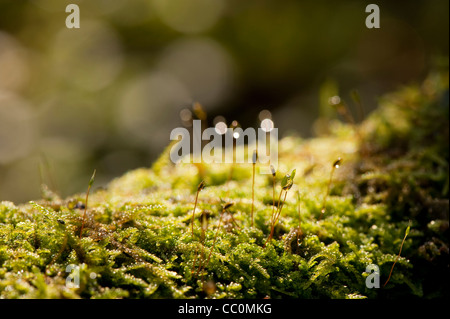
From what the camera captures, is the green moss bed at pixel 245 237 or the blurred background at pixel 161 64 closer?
the green moss bed at pixel 245 237

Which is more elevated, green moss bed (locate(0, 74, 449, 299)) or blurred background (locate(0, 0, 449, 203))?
blurred background (locate(0, 0, 449, 203))

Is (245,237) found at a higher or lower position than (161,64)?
lower

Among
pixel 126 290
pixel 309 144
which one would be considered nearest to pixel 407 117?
pixel 309 144

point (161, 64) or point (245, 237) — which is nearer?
point (245, 237)

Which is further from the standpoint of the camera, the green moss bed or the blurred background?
the blurred background
